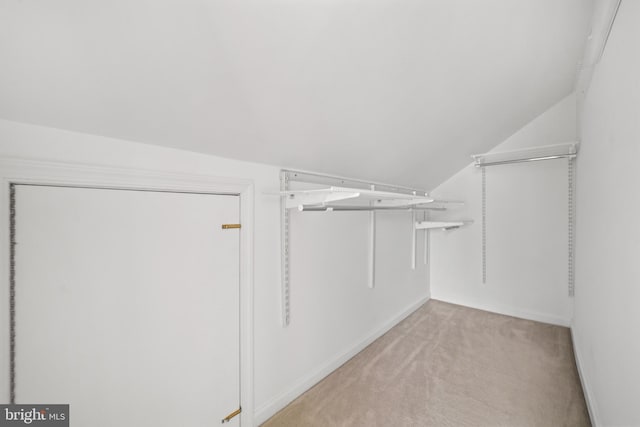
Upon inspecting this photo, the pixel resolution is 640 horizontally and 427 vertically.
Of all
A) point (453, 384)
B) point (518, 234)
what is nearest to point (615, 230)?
point (453, 384)

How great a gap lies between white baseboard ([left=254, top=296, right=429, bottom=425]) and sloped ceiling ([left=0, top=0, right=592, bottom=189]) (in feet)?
5.27

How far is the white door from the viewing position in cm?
99

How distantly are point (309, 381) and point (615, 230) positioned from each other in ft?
6.75

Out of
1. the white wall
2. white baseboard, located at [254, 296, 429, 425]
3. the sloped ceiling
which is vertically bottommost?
white baseboard, located at [254, 296, 429, 425]

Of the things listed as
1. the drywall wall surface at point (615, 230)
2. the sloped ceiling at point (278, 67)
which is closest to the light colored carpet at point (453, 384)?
the drywall wall surface at point (615, 230)

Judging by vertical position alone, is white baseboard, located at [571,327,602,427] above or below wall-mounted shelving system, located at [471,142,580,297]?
below

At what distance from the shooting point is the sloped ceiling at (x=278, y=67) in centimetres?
83

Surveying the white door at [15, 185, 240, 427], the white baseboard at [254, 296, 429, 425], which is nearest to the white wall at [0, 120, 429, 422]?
the white baseboard at [254, 296, 429, 425]

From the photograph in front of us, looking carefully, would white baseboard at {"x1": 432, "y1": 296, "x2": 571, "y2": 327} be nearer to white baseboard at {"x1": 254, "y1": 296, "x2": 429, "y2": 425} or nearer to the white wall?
white baseboard at {"x1": 254, "y1": 296, "x2": 429, "y2": 425}

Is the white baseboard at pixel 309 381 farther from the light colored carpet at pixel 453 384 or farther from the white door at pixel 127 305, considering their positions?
the white door at pixel 127 305

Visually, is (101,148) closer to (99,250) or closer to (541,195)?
(99,250)

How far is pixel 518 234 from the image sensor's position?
345cm

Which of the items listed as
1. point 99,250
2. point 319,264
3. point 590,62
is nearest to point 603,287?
point 590,62

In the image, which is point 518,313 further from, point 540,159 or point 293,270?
point 293,270
